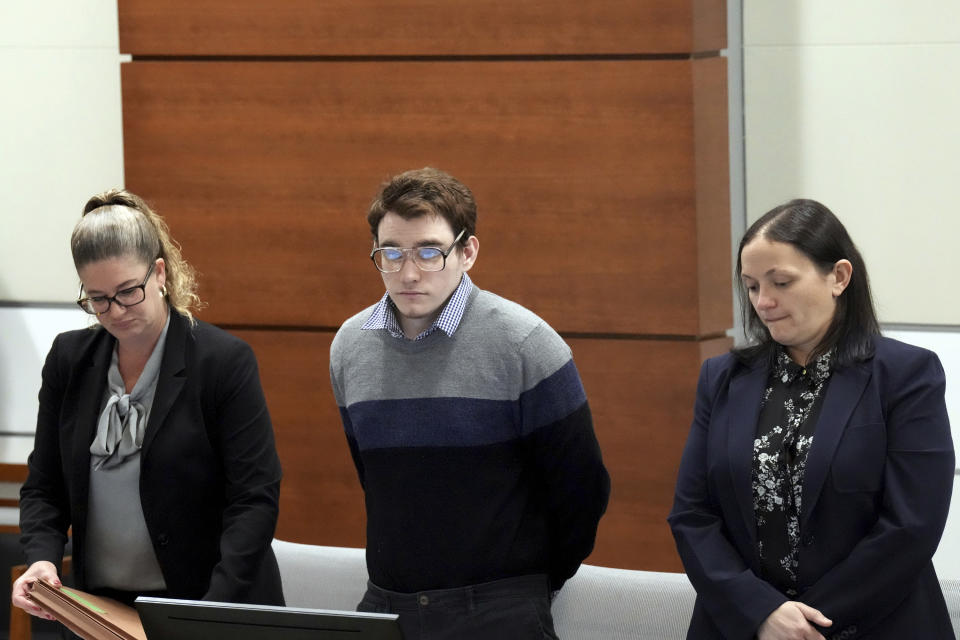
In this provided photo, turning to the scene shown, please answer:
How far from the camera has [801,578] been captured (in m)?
Answer: 2.30

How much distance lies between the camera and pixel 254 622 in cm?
185

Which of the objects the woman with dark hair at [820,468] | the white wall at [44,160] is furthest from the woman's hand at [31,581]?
the white wall at [44,160]

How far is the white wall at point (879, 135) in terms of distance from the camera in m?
3.92

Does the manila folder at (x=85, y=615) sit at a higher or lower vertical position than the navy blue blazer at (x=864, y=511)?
lower

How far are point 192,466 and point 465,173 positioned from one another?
5.92 ft

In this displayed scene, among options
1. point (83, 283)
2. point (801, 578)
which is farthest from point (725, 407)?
point (83, 283)

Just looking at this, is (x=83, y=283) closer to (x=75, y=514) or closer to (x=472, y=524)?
(x=75, y=514)

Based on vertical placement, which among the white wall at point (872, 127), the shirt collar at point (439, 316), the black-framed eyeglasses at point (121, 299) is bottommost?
the shirt collar at point (439, 316)

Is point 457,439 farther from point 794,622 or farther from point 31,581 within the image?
point 31,581

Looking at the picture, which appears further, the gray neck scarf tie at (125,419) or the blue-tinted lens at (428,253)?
the gray neck scarf tie at (125,419)

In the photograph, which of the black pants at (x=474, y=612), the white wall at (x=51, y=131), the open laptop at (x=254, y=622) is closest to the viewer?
the open laptop at (x=254, y=622)

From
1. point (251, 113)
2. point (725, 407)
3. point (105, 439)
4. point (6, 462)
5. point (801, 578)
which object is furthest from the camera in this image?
point (6, 462)

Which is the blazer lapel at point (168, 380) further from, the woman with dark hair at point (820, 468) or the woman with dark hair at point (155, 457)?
the woman with dark hair at point (820, 468)

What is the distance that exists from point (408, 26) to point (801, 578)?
100 inches
